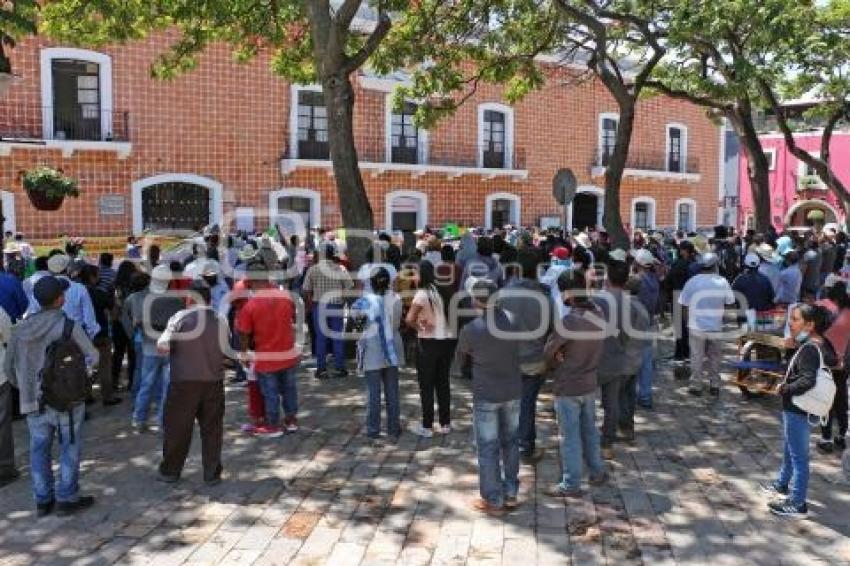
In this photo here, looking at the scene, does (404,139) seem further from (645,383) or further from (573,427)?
(573,427)

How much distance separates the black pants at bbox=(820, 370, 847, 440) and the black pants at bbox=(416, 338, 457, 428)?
3284 millimetres

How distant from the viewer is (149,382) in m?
7.44

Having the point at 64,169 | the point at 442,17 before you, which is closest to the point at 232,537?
the point at 442,17

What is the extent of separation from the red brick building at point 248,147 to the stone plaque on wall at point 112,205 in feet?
0.07

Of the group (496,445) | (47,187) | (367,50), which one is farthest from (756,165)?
(47,187)

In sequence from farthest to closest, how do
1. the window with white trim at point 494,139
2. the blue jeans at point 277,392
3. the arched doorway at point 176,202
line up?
1. the window with white trim at point 494,139
2. the arched doorway at point 176,202
3. the blue jeans at point 277,392

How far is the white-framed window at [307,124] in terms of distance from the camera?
20.1m

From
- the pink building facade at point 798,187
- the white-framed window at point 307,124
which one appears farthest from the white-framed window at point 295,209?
the pink building facade at point 798,187

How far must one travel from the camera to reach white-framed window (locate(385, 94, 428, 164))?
→ 2191 centimetres

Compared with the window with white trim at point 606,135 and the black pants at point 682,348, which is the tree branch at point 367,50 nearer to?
the black pants at point 682,348

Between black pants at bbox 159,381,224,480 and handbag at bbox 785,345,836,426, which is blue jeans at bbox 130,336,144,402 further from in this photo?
handbag at bbox 785,345,836,426

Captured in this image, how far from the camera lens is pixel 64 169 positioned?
666 inches

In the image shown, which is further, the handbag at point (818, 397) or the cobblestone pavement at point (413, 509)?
the handbag at point (818, 397)

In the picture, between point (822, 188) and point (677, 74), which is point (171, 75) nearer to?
point (677, 74)
